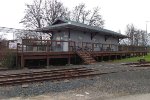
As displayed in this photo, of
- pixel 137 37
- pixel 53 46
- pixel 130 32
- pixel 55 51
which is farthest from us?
pixel 130 32

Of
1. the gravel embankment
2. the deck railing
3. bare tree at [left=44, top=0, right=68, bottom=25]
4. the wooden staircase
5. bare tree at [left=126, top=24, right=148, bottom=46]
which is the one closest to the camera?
the gravel embankment

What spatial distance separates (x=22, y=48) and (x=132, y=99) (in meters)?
14.4

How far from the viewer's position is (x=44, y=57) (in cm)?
2531

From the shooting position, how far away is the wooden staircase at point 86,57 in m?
27.3

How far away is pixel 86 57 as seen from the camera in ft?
92.7

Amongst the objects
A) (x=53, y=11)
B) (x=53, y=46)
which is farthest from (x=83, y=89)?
(x=53, y=11)

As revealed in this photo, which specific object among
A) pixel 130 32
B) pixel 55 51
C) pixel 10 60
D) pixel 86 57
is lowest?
pixel 10 60

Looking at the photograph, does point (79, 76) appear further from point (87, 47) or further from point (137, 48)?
point (137, 48)

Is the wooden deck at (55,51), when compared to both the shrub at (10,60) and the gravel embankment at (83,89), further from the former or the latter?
the gravel embankment at (83,89)

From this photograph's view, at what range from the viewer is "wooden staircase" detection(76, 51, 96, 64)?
27300 millimetres

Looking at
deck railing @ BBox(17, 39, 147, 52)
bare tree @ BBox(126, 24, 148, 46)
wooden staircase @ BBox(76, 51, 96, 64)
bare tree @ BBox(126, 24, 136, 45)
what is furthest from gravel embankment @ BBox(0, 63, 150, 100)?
bare tree @ BBox(126, 24, 148, 46)

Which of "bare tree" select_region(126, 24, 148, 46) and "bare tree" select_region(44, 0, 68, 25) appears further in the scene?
"bare tree" select_region(126, 24, 148, 46)

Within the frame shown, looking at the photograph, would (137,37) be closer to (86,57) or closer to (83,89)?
(86,57)

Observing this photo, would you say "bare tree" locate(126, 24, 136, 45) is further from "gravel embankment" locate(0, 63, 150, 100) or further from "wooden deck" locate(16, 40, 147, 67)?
"gravel embankment" locate(0, 63, 150, 100)
